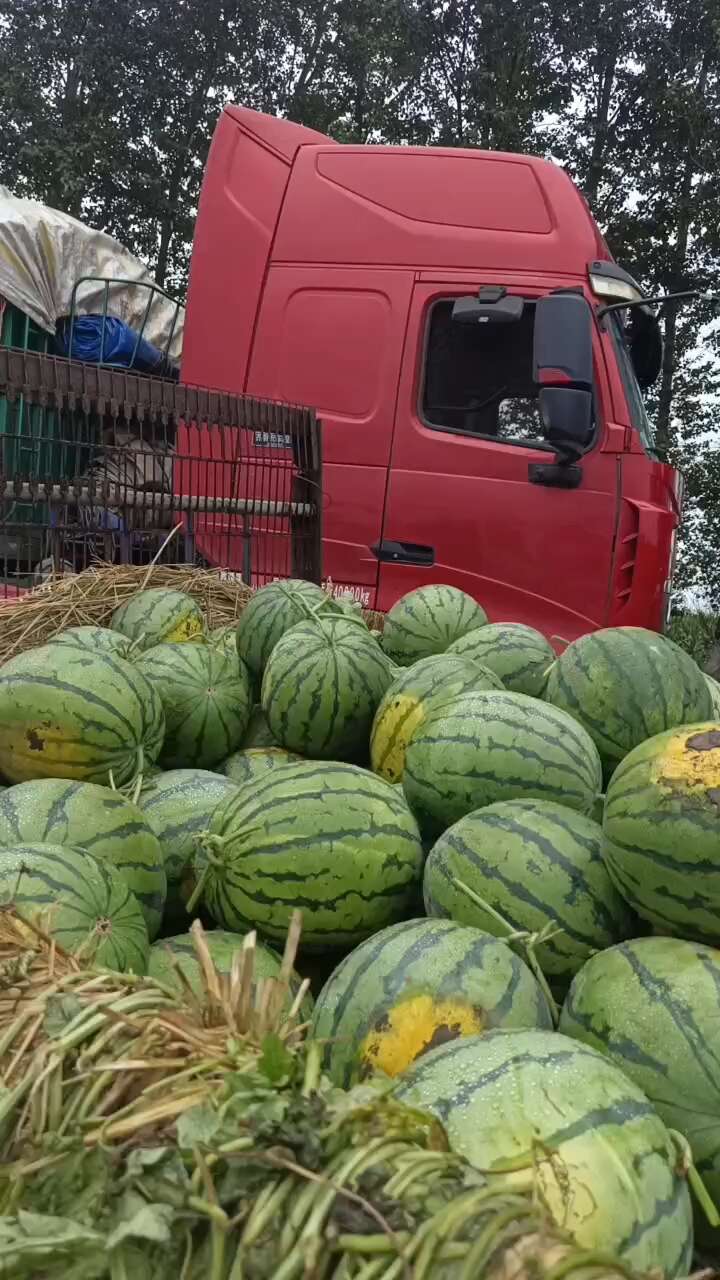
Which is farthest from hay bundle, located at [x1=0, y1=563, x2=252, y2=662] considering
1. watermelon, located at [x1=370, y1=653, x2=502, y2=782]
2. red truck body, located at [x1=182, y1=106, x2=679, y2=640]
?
red truck body, located at [x1=182, y1=106, x2=679, y2=640]

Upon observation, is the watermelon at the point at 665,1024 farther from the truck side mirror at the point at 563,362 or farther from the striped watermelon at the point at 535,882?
the truck side mirror at the point at 563,362

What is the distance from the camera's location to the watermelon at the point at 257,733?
2.86m

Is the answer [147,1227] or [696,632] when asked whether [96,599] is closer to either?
[147,1227]

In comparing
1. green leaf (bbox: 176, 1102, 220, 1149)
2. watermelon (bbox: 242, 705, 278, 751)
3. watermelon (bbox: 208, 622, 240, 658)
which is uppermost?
Answer: watermelon (bbox: 208, 622, 240, 658)

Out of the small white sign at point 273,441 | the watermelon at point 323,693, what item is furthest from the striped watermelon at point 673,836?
the small white sign at point 273,441

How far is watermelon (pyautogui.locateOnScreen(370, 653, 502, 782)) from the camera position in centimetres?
247

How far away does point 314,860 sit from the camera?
1.83 m

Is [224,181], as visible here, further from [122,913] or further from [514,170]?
[122,913]

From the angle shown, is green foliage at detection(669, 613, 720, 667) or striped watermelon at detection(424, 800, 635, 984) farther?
green foliage at detection(669, 613, 720, 667)

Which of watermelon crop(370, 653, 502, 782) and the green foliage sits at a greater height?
watermelon crop(370, 653, 502, 782)

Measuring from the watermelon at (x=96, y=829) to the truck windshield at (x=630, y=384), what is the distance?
497cm

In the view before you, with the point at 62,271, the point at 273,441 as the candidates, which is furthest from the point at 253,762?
the point at 62,271

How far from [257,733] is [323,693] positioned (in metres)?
0.35

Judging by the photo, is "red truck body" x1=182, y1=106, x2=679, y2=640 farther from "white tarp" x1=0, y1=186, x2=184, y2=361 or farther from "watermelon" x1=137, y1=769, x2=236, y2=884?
"watermelon" x1=137, y1=769, x2=236, y2=884
